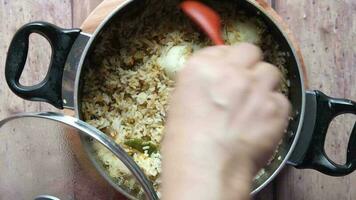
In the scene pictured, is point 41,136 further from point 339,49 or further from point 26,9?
point 339,49

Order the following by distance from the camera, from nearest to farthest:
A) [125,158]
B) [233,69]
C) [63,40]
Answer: [233,69] → [125,158] → [63,40]

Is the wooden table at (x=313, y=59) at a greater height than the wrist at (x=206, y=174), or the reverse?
the wooden table at (x=313, y=59)

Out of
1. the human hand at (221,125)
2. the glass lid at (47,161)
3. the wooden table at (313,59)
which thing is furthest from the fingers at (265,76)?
the wooden table at (313,59)

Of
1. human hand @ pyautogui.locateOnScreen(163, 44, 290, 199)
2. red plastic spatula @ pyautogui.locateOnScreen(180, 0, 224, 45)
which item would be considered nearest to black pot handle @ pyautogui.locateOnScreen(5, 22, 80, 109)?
red plastic spatula @ pyautogui.locateOnScreen(180, 0, 224, 45)

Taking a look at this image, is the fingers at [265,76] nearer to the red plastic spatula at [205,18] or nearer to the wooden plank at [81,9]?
the red plastic spatula at [205,18]

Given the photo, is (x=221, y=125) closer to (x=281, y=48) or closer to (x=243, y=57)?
(x=243, y=57)

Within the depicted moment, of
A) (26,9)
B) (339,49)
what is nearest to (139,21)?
(26,9)

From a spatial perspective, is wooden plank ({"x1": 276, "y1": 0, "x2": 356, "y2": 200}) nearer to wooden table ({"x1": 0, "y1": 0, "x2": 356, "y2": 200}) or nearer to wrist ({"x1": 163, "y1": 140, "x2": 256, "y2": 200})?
wooden table ({"x1": 0, "y1": 0, "x2": 356, "y2": 200})
